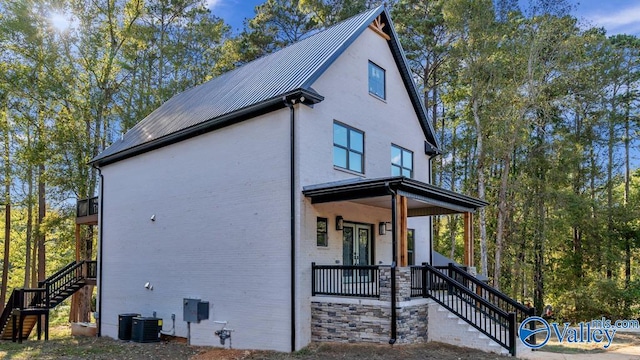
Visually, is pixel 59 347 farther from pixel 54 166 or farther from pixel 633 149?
pixel 633 149

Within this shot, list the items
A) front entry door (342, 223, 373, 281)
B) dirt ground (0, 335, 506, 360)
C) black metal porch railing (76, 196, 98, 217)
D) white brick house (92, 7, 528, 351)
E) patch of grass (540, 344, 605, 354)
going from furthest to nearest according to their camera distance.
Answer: black metal porch railing (76, 196, 98, 217), front entry door (342, 223, 373, 281), patch of grass (540, 344, 605, 354), white brick house (92, 7, 528, 351), dirt ground (0, 335, 506, 360)

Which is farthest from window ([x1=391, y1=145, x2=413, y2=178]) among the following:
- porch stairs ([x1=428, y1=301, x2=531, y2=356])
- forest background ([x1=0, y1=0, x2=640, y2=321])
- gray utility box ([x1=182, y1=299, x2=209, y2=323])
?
forest background ([x1=0, y1=0, x2=640, y2=321])

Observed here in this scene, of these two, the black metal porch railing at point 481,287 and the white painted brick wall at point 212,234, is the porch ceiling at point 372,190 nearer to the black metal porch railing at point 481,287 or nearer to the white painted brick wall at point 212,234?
the white painted brick wall at point 212,234

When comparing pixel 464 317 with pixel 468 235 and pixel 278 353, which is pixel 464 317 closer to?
pixel 468 235

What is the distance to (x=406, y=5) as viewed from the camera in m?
26.2

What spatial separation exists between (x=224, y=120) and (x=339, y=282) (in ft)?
17.5

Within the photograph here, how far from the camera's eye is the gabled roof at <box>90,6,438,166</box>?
39.6 ft

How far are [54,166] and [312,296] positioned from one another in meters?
16.8

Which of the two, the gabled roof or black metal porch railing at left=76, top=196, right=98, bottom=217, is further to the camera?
black metal porch railing at left=76, top=196, right=98, bottom=217

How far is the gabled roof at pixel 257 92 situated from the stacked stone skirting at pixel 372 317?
15.8ft

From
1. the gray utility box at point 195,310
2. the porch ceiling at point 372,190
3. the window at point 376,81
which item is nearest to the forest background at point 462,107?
the window at point 376,81

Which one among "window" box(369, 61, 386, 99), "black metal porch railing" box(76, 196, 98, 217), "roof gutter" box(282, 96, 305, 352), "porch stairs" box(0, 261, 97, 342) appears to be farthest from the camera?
"black metal porch railing" box(76, 196, 98, 217)

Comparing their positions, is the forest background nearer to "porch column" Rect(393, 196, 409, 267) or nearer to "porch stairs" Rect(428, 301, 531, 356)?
"porch stairs" Rect(428, 301, 531, 356)

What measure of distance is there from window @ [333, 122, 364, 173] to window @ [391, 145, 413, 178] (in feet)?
6.07
